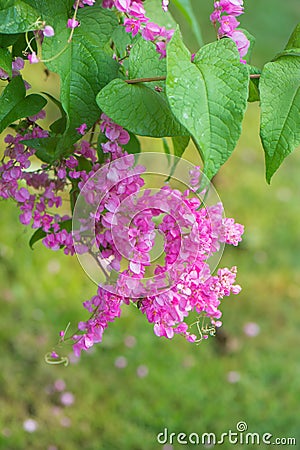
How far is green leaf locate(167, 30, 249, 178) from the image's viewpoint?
458 millimetres

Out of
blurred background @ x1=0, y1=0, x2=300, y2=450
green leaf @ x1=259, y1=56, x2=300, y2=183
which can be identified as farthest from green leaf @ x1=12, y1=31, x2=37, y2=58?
blurred background @ x1=0, y1=0, x2=300, y2=450

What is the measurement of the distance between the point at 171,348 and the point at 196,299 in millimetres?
1128

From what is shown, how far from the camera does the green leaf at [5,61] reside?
53 centimetres

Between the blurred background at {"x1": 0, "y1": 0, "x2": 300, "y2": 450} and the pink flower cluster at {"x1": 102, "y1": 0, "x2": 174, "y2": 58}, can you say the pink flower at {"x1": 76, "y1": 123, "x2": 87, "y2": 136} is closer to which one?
A: the pink flower cluster at {"x1": 102, "y1": 0, "x2": 174, "y2": 58}

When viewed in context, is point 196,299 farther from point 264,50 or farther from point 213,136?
point 264,50

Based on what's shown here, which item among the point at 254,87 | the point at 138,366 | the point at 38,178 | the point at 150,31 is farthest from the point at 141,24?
the point at 138,366

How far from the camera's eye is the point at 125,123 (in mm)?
520

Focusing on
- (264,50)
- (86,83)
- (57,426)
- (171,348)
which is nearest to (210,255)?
(86,83)

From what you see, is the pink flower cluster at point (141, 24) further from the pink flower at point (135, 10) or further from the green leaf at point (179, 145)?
the green leaf at point (179, 145)

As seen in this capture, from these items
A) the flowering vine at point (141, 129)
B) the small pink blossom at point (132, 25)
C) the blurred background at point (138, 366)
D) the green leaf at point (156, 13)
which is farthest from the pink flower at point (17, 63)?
the blurred background at point (138, 366)

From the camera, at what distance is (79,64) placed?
533 millimetres

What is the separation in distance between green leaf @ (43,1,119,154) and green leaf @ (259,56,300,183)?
0.43ft

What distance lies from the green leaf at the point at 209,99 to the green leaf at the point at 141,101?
0.05 metres

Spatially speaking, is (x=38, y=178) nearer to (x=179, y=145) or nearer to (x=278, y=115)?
(x=179, y=145)
